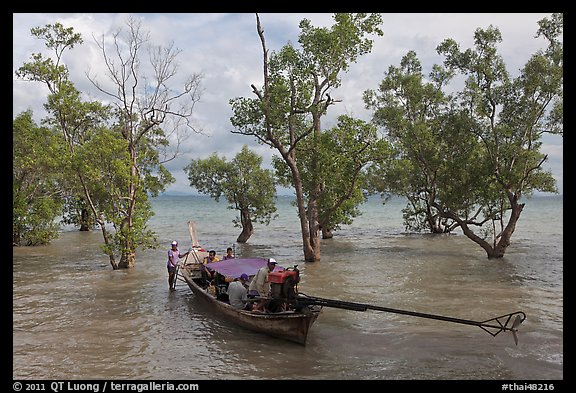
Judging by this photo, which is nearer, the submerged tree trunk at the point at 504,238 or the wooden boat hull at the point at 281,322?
the wooden boat hull at the point at 281,322

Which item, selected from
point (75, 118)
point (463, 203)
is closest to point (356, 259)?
point (463, 203)

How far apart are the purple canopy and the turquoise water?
1351mm

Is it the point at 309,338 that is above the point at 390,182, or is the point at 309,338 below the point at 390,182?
below

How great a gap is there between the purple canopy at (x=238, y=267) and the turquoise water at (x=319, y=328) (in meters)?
1.35

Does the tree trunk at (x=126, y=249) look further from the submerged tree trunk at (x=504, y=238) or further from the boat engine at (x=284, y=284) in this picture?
the submerged tree trunk at (x=504, y=238)

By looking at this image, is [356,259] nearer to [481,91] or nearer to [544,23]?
[481,91]

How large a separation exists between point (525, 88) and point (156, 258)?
2023 centimetres

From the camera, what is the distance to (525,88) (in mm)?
20734

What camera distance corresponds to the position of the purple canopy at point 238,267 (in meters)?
13.9

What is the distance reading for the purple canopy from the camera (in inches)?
547

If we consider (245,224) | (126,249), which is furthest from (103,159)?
(245,224)

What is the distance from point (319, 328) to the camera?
482 inches

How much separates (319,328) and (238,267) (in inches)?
132

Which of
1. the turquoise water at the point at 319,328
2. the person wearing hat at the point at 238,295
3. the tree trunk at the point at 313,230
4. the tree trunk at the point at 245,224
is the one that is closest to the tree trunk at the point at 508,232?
the turquoise water at the point at 319,328
